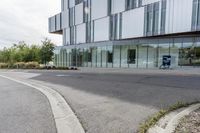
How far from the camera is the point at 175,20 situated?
25938mm

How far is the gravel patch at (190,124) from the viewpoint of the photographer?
13.6ft

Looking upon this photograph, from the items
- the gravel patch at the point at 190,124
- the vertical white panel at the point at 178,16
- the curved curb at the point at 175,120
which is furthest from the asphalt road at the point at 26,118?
the vertical white panel at the point at 178,16

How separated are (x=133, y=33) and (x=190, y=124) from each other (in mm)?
28027

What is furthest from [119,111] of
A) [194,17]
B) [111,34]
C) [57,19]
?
[57,19]

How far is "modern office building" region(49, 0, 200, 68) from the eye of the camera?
82.9ft

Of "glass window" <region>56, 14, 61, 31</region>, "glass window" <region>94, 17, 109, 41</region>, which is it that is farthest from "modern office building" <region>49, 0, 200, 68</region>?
"glass window" <region>56, 14, 61, 31</region>

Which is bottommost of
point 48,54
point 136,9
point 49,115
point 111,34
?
point 49,115

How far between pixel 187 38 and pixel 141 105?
21746 mm

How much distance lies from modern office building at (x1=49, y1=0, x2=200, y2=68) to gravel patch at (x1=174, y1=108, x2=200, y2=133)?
70.4 ft

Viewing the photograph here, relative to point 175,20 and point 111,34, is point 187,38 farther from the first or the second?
point 111,34

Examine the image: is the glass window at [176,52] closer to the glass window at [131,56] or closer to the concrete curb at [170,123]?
the glass window at [131,56]

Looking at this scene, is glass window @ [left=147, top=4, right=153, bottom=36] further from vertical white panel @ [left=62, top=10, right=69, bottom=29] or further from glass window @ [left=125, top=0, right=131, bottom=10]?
vertical white panel @ [left=62, top=10, right=69, bottom=29]

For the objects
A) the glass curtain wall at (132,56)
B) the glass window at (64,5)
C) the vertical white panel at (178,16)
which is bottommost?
the glass curtain wall at (132,56)

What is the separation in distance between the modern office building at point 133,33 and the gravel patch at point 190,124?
21.5m
